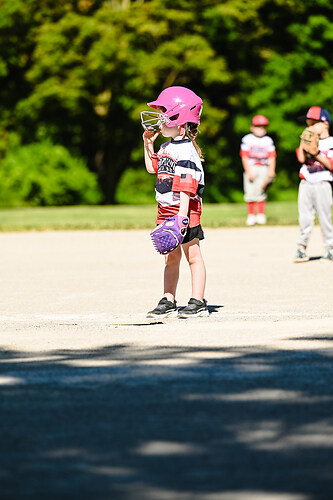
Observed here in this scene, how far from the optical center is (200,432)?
445cm

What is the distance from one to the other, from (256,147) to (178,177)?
479 inches

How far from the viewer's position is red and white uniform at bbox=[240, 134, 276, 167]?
65.5 ft

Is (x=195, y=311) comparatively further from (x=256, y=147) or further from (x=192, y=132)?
(x=256, y=147)

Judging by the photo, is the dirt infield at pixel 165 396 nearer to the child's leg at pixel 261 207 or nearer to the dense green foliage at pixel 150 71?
the child's leg at pixel 261 207

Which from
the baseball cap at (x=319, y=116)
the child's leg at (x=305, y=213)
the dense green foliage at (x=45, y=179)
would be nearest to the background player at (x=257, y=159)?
the child's leg at (x=305, y=213)

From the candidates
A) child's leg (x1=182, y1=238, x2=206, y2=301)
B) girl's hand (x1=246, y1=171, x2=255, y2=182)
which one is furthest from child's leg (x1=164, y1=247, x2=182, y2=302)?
girl's hand (x1=246, y1=171, x2=255, y2=182)

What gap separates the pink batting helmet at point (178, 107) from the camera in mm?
8320

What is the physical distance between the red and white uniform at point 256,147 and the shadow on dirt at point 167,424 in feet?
45.4

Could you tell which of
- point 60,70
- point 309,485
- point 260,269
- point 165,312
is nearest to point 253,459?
point 309,485

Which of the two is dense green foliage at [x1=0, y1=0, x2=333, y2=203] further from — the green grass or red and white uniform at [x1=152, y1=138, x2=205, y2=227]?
red and white uniform at [x1=152, y1=138, x2=205, y2=227]

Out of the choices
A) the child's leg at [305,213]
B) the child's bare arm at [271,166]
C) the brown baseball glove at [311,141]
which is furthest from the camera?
the child's bare arm at [271,166]

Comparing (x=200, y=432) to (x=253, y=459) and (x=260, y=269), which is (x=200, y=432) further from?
(x=260, y=269)

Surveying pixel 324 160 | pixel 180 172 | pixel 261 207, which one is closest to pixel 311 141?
pixel 324 160

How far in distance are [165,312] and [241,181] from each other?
3587 cm
